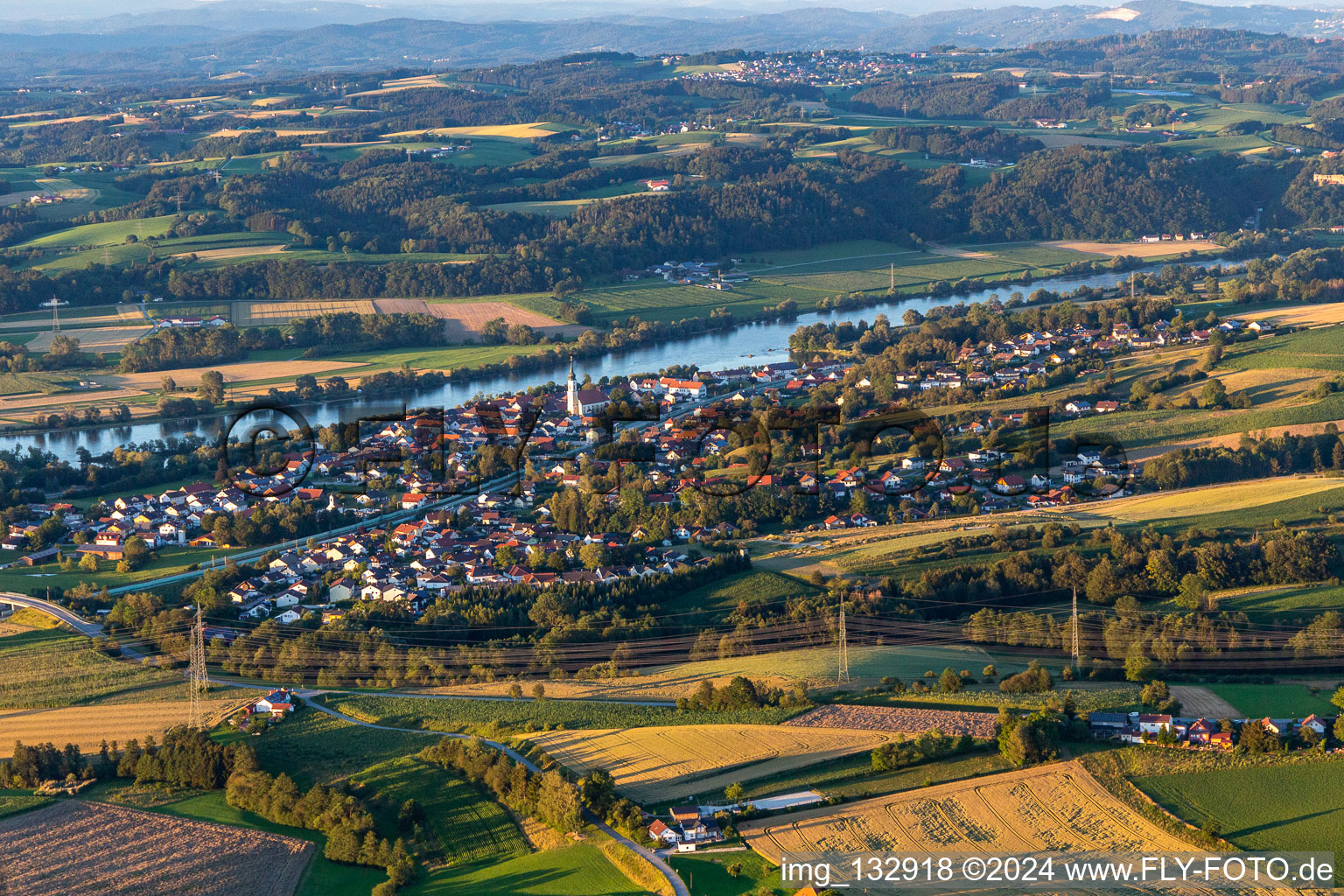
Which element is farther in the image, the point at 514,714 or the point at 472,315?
the point at 472,315

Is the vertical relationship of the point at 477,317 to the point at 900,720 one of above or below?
above

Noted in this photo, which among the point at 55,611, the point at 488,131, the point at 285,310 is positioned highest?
the point at 488,131

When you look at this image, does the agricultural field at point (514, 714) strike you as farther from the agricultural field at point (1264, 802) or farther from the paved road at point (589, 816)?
the agricultural field at point (1264, 802)

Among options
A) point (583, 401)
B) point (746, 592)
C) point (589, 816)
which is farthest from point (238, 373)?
point (589, 816)

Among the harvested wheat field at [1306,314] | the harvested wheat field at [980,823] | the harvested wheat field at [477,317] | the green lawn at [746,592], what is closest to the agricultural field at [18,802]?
the harvested wheat field at [980,823]

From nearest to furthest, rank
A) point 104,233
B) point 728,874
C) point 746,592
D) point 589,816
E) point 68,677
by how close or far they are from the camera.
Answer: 1. point 728,874
2. point 589,816
3. point 68,677
4. point 746,592
5. point 104,233

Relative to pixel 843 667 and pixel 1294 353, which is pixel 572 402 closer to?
pixel 843 667
